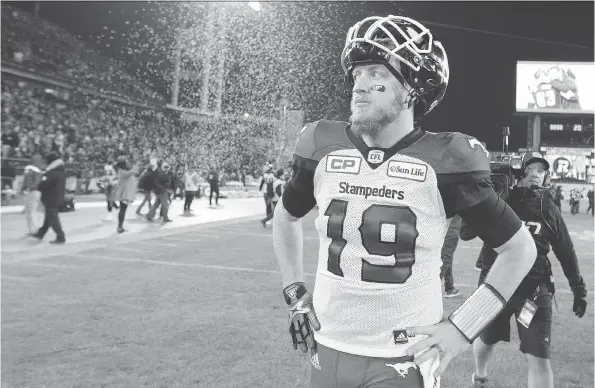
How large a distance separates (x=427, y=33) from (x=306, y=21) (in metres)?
35.9

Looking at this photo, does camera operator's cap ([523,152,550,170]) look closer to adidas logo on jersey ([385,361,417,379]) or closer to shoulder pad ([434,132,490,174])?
shoulder pad ([434,132,490,174])

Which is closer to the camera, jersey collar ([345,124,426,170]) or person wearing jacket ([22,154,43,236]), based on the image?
jersey collar ([345,124,426,170])

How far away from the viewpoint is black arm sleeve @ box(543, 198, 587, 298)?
13.9ft

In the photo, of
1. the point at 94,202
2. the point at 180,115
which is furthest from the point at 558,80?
the point at 94,202

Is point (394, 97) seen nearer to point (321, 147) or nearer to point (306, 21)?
point (321, 147)

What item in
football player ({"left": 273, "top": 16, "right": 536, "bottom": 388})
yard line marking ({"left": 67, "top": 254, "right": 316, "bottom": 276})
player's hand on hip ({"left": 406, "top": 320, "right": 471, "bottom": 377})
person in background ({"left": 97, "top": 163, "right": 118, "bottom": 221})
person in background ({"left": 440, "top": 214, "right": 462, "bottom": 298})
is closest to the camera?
player's hand on hip ({"left": 406, "top": 320, "right": 471, "bottom": 377})

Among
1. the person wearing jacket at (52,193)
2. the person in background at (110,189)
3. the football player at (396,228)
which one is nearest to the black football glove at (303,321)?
the football player at (396,228)

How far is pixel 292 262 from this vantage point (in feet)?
8.08

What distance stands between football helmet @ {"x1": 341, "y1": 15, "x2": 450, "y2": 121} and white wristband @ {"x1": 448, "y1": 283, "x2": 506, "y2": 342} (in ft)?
2.63

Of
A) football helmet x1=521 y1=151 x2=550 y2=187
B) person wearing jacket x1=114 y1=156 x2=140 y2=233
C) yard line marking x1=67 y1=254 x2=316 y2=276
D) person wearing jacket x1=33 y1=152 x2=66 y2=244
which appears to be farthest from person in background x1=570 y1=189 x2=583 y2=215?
football helmet x1=521 y1=151 x2=550 y2=187

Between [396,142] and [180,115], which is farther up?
[180,115]

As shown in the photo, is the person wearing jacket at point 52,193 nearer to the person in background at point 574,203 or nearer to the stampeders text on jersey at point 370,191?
the stampeders text on jersey at point 370,191

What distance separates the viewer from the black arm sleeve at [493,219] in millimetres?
2031

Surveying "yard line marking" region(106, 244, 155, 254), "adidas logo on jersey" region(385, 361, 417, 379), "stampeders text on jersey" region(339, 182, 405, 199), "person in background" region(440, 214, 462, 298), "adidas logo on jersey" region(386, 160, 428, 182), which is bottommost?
"yard line marking" region(106, 244, 155, 254)
